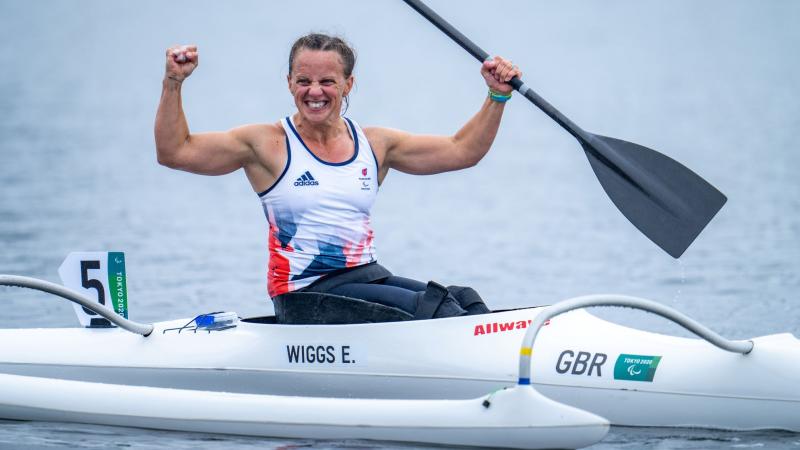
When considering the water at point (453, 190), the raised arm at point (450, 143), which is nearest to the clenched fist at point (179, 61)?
the water at point (453, 190)

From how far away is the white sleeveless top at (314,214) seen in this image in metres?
7.13

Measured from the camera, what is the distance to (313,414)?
21.3 feet

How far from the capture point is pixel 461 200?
62.8 feet

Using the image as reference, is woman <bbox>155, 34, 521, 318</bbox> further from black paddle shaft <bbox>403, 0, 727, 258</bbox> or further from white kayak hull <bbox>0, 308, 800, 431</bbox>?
black paddle shaft <bbox>403, 0, 727, 258</bbox>

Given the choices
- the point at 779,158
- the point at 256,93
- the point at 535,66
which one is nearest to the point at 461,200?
the point at 779,158

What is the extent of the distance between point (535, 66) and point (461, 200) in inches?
1125

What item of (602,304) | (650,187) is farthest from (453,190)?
(602,304)

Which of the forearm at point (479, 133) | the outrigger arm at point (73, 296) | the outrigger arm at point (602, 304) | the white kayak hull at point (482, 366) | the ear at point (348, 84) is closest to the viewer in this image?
the outrigger arm at point (602, 304)

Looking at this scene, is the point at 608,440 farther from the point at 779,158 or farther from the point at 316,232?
the point at 779,158

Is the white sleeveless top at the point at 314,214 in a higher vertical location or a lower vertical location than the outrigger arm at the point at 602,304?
higher

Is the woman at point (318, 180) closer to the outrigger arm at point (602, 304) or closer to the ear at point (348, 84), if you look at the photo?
the ear at point (348, 84)

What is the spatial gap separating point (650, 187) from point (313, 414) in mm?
2255

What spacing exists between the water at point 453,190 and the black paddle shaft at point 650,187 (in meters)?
1.21

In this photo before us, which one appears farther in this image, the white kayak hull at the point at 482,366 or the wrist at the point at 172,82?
the wrist at the point at 172,82
